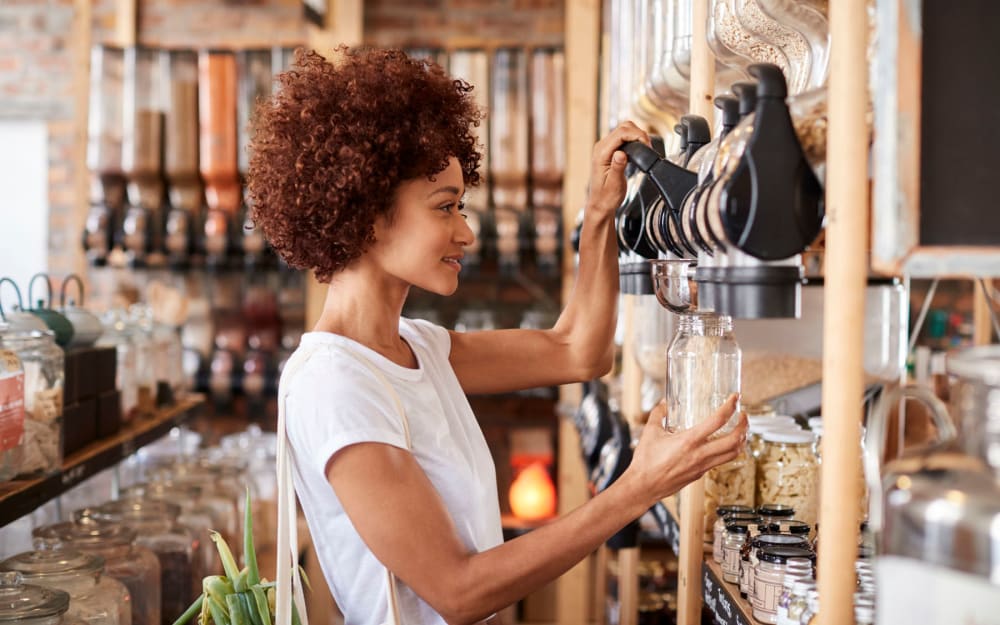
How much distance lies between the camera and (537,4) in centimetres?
470

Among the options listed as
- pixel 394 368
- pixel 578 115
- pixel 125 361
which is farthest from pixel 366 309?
pixel 578 115

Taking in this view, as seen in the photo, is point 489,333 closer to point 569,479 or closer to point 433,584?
point 433,584

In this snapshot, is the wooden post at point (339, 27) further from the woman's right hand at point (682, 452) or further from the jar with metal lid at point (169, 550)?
the woman's right hand at point (682, 452)

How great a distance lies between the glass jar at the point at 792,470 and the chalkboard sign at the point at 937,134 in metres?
0.75

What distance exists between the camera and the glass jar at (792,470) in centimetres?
158

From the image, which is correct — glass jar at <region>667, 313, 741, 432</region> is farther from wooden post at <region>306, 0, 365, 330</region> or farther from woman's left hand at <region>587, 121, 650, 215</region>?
wooden post at <region>306, 0, 365, 330</region>

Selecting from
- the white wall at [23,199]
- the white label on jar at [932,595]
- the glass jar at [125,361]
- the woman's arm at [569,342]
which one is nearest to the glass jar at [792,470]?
the woman's arm at [569,342]

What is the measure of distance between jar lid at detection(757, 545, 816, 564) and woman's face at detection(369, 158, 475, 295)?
60 centimetres

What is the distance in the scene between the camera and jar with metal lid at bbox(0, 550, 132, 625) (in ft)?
6.12

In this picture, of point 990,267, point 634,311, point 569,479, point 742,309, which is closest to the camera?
point 990,267

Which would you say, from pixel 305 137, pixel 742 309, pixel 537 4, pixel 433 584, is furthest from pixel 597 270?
pixel 537 4

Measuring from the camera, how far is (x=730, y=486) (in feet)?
5.58

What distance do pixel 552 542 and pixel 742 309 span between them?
501mm

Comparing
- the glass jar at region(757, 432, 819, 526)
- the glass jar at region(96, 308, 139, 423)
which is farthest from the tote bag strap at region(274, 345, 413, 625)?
the glass jar at region(96, 308, 139, 423)
